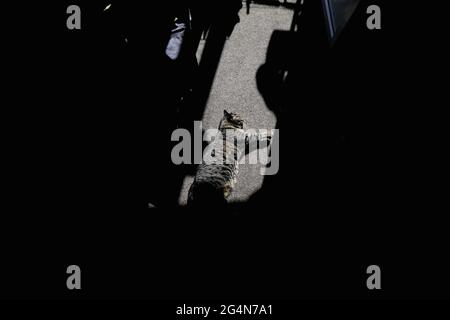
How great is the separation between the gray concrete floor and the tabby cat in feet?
0.75

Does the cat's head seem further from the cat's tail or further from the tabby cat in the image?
the cat's tail

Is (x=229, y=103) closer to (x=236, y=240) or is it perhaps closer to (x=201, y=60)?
(x=201, y=60)

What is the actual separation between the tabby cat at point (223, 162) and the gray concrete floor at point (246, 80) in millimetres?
227

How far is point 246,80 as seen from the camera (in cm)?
520

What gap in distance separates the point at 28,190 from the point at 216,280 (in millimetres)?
2686

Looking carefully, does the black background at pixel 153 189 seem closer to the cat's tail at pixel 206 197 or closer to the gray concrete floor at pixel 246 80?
the cat's tail at pixel 206 197

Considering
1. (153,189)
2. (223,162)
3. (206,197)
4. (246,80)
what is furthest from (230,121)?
(153,189)

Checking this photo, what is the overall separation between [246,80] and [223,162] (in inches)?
71.8

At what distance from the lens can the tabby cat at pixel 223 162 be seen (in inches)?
147

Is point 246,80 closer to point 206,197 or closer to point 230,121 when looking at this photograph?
point 230,121

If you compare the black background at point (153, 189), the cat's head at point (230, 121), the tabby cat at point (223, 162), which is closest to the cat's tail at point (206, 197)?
the tabby cat at point (223, 162)

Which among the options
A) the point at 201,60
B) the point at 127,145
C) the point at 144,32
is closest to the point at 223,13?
the point at 201,60

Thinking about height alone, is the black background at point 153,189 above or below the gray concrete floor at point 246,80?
below

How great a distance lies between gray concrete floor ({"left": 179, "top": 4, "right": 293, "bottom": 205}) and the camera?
4.32 meters
